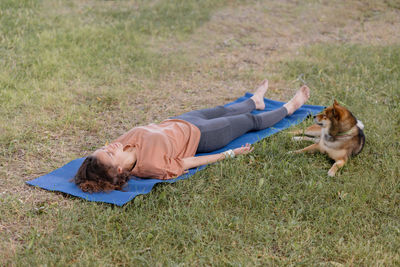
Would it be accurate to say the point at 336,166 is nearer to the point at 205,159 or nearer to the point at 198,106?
the point at 205,159

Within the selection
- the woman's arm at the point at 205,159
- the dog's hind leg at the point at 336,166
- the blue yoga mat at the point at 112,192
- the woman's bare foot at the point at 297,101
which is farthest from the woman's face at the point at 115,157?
the woman's bare foot at the point at 297,101

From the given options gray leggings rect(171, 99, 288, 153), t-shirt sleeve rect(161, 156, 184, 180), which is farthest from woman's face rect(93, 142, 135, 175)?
gray leggings rect(171, 99, 288, 153)

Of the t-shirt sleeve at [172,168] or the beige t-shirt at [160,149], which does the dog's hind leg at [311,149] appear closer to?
the beige t-shirt at [160,149]

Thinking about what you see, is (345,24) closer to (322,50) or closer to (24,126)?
(322,50)

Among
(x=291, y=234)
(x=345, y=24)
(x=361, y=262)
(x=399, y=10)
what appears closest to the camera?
(x=361, y=262)

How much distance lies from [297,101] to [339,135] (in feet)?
4.89

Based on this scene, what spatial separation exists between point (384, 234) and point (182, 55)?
637cm

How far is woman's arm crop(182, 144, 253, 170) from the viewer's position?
15.1 feet

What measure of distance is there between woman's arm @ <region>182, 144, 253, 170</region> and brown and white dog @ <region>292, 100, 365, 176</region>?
952 mm

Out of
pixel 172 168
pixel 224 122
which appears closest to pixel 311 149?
pixel 224 122

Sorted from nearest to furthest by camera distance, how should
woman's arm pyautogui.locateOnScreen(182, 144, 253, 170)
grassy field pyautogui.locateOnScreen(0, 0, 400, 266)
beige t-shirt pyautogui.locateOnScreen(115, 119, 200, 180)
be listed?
grassy field pyautogui.locateOnScreen(0, 0, 400, 266)
beige t-shirt pyautogui.locateOnScreen(115, 119, 200, 180)
woman's arm pyautogui.locateOnScreen(182, 144, 253, 170)

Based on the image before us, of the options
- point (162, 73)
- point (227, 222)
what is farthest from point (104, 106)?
point (227, 222)

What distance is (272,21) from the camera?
11.0 metres

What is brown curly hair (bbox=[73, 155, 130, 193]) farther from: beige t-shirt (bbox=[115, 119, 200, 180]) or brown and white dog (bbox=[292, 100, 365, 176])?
brown and white dog (bbox=[292, 100, 365, 176])
